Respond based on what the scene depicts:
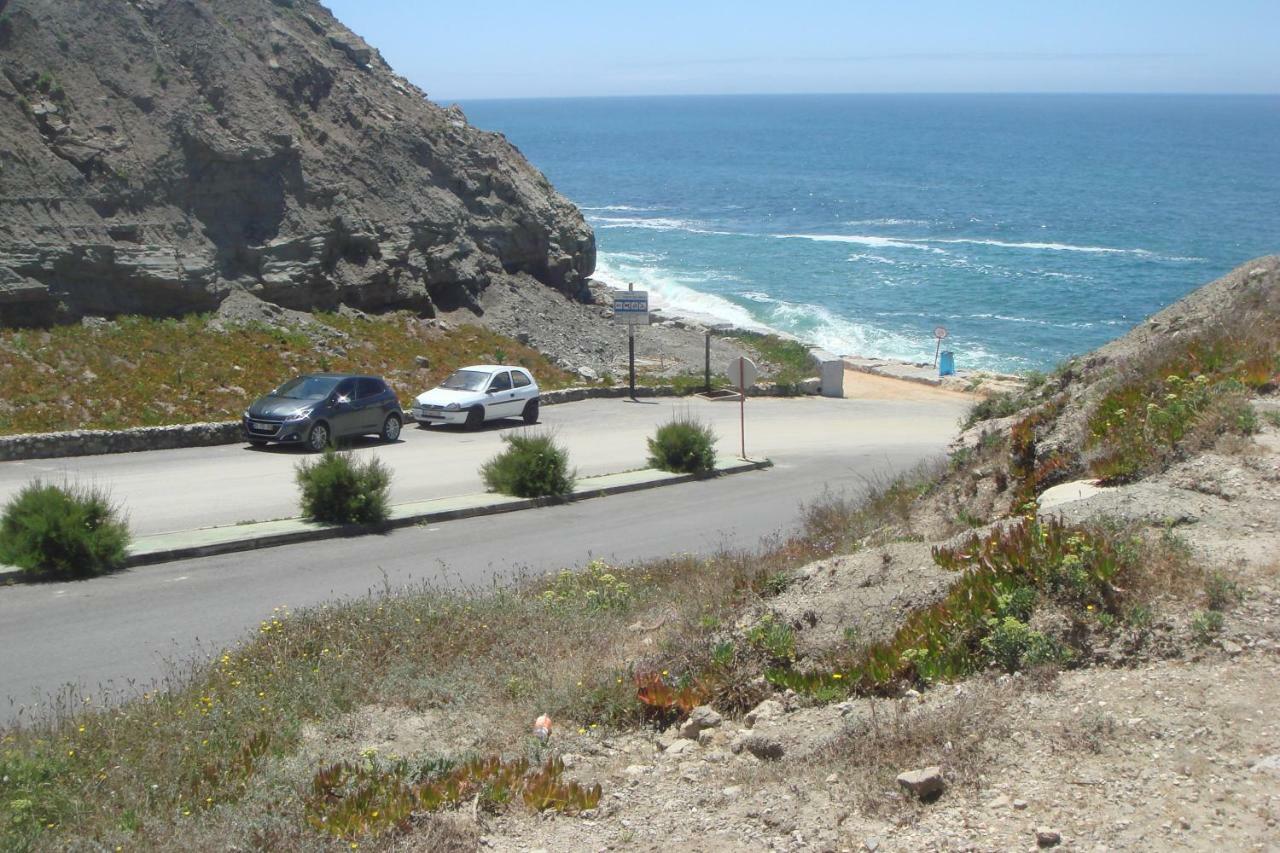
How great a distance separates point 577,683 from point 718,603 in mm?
2003

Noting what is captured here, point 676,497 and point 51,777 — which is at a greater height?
point 51,777

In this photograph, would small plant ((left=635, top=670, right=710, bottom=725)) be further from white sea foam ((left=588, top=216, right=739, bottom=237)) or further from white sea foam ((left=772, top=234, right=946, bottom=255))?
white sea foam ((left=588, top=216, right=739, bottom=237))

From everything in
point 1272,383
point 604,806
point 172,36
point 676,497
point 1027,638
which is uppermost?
point 172,36

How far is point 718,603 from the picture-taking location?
1048cm

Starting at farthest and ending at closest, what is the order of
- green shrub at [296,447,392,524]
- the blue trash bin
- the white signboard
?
1. the blue trash bin
2. the white signboard
3. green shrub at [296,447,392,524]

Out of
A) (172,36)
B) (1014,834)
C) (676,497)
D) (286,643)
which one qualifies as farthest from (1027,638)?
(172,36)

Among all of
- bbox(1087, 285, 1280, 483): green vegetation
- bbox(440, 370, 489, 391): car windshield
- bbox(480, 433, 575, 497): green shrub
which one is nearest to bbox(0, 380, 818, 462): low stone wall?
bbox(440, 370, 489, 391): car windshield

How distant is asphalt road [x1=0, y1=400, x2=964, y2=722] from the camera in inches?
456

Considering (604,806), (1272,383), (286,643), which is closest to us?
(604,806)

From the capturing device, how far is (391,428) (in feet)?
90.8

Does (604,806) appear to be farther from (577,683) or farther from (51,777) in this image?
(51,777)

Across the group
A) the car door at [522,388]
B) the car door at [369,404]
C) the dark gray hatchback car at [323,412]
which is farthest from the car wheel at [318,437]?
the car door at [522,388]

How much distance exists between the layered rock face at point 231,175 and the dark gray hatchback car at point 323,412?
848 cm

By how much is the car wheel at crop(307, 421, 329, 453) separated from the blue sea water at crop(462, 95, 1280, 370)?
114 feet
